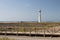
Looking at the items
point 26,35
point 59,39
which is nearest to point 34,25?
point 26,35

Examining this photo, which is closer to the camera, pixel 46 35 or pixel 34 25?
pixel 46 35

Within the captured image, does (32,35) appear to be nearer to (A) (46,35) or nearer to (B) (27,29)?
(A) (46,35)

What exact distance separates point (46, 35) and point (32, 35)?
1.46 metres

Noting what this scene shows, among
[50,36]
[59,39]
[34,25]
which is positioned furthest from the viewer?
[34,25]

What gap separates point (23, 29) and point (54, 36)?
5.64 m

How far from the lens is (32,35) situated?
1761 centimetres

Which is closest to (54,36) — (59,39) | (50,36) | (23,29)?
(50,36)

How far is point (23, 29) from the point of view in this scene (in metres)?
21.7

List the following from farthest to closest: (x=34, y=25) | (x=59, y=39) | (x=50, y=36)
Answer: (x=34, y=25), (x=50, y=36), (x=59, y=39)

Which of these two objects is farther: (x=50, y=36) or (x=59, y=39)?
(x=50, y=36)

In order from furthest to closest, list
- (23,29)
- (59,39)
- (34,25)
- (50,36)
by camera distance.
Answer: (34,25) → (23,29) → (50,36) → (59,39)

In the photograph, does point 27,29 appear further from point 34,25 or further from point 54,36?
point 54,36

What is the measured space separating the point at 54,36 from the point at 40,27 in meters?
7.06

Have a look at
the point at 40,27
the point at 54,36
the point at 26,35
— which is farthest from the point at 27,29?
the point at 54,36
